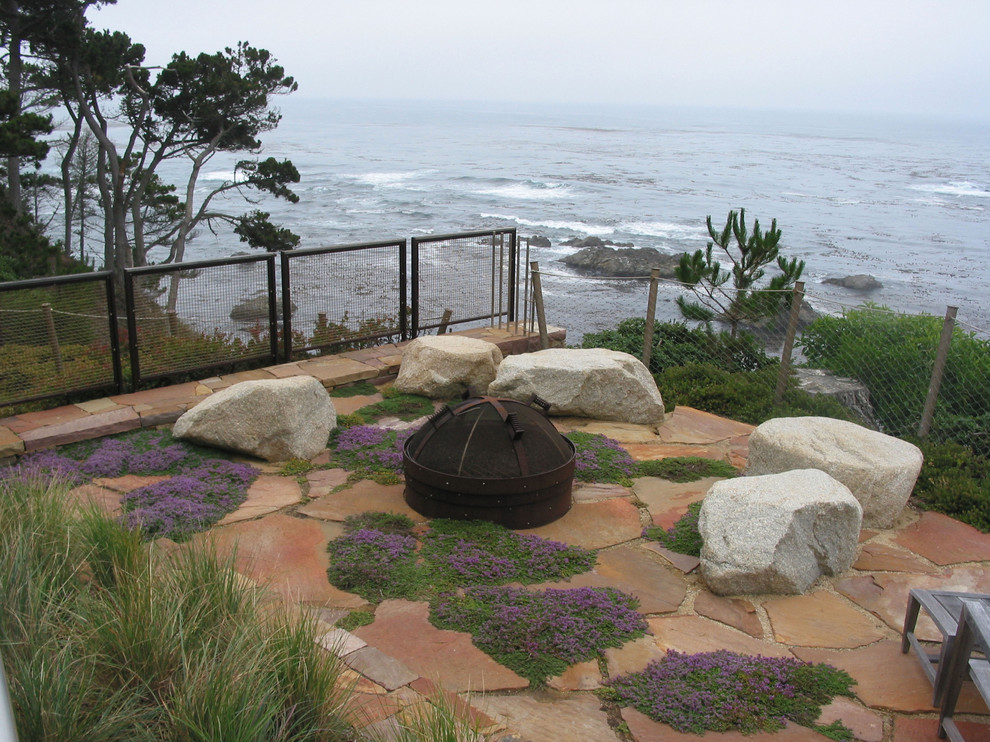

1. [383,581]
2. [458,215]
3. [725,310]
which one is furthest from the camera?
[458,215]

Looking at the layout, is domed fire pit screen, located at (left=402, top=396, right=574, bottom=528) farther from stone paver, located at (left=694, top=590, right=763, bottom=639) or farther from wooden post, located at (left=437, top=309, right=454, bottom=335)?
wooden post, located at (left=437, top=309, right=454, bottom=335)

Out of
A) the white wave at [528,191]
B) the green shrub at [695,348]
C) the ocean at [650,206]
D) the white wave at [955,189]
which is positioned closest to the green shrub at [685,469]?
the green shrub at [695,348]

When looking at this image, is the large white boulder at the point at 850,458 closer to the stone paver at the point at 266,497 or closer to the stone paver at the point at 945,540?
the stone paver at the point at 945,540

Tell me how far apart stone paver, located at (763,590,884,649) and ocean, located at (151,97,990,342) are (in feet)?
23.6

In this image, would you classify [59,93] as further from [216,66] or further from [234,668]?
[234,668]

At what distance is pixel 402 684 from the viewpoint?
13.2 feet

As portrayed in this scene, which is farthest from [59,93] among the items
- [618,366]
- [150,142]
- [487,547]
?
[487,547]

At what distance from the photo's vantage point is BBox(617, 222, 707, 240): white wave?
152ft

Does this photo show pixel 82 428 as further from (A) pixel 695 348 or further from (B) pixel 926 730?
(A) pixel 695 348

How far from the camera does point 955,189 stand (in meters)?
76.9

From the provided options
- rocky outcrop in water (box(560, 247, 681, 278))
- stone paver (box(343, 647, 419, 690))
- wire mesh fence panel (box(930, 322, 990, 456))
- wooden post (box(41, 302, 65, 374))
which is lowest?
rocky outcrop in water (box(560, 247, 681, 278))

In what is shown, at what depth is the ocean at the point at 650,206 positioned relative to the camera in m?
36.3

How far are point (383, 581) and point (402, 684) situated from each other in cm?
118

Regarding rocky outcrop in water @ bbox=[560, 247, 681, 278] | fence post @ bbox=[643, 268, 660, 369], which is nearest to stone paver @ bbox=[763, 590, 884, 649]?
fence post @ bbox=[643, 268, 660, 369]
